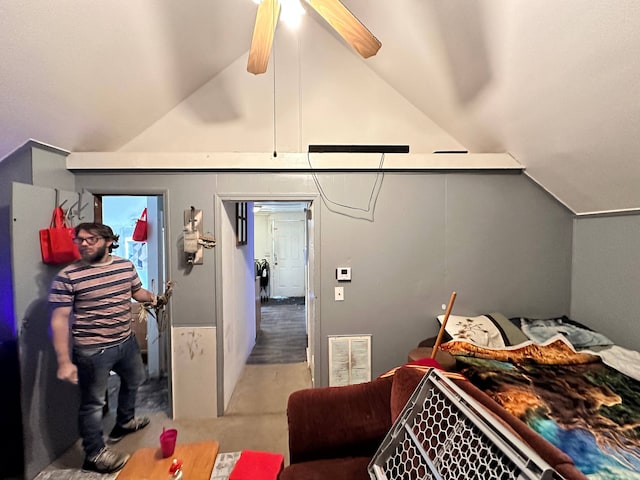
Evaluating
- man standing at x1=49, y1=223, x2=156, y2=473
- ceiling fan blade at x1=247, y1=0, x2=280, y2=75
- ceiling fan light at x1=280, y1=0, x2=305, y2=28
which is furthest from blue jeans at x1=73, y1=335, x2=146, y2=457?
ceiling fan light at x1=280, y1=0, x2=305, y2=28

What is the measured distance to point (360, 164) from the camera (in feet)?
7.52

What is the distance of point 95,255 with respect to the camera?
68.2 inches

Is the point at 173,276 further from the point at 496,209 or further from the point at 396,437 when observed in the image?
the point at 496,209

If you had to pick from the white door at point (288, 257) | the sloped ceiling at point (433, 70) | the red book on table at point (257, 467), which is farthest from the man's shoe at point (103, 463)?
the white door at point (288, 257)

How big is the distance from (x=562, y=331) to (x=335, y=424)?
1.99 meters

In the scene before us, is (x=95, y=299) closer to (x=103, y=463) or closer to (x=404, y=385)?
(x=103, y=463)

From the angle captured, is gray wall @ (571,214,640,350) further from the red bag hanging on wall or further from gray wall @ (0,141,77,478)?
gray wall @ (0,141,77,478)

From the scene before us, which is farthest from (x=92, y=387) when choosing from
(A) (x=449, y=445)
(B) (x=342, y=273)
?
(A) (x=449, y=445)

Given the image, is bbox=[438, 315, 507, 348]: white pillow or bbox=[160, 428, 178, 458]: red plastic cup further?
bbox=[438, 315, 507, 348]: white pillow

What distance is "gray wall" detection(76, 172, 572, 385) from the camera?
2.36 metres

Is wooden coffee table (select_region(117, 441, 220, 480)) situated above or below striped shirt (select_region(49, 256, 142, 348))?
below

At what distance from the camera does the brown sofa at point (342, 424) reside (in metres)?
1.29

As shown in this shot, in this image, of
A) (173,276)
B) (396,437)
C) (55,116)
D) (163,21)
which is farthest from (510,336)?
(55,116)

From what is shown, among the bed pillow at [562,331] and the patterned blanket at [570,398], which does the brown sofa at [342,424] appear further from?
the bed pillow at [562,331]
